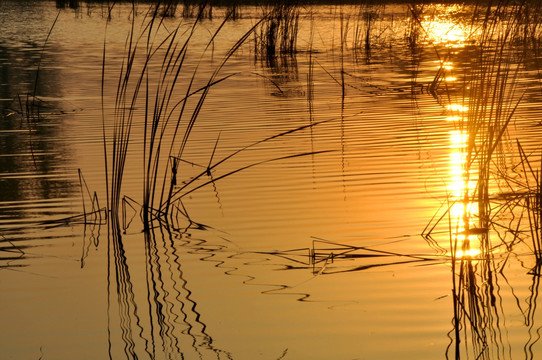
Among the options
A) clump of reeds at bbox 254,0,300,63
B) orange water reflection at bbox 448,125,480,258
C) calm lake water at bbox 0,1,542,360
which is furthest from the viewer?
clump of reeds at bbox 254,0,300,63

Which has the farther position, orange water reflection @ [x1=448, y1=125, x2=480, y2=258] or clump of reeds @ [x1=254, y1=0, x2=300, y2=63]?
clump of reeds @ [x1=254, y1=0, x2=300, y2=63]

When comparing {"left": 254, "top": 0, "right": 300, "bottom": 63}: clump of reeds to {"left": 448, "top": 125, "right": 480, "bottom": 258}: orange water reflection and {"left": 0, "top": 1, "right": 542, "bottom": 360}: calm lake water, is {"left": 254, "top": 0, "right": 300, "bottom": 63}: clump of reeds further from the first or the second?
{"left": 448, "top": 125, "right": 480, "bottom": 258}: orange water reflection

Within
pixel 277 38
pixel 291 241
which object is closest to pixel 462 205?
pixel 291 241

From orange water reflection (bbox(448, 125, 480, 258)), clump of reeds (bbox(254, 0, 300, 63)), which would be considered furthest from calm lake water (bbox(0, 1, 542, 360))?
clump of reeds (bbox(254, 0, 300, 63))

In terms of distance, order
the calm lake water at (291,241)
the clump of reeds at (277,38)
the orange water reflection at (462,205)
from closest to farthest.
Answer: the calm lake water at (291,241) → the orange water reflection at (462,205) → the clump of reeds at (277,38)

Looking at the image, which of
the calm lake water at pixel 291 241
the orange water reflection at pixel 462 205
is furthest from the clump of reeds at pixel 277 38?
the orange water reflection at pixel 462 205

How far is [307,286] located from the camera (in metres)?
2.91

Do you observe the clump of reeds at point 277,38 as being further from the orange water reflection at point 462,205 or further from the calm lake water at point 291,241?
the orange water reflection at point 462,205

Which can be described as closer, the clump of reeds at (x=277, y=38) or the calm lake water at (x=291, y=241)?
the calm lake water at (x=291, y=241)

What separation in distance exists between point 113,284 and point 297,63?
7.84 metres

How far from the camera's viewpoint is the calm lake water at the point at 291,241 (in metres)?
2.51

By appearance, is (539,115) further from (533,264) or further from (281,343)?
(281,343)

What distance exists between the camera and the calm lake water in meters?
2.51

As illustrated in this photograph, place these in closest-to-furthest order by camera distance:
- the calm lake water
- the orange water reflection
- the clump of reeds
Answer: the calm lake water
the orange water reflection
the clump of reeds
